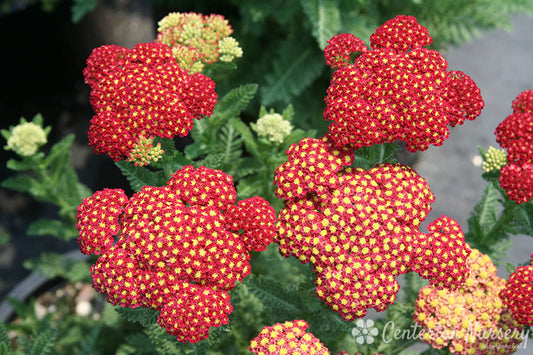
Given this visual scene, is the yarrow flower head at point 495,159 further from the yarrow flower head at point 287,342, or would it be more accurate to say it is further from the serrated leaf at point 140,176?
the serrated leaf at point 140,176

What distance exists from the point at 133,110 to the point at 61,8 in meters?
5.38

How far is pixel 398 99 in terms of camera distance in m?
2.49

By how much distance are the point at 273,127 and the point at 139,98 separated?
0.88 m

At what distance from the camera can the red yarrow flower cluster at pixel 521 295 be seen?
2.39m

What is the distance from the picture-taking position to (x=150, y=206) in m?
2.41

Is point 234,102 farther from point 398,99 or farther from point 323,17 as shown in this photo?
point 323,17

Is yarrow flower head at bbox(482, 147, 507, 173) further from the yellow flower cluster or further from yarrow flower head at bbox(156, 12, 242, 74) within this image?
the yellow flower cluster

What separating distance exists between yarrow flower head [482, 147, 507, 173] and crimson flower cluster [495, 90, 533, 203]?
0.06 meters

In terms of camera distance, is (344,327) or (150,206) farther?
(344,327)

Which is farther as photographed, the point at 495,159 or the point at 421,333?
the point at 495,159

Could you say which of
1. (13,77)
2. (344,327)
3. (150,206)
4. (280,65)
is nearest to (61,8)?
(13,77)

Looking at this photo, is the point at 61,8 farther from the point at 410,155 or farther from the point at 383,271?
the point at 383,271

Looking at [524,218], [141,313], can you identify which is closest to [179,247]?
[141,313]

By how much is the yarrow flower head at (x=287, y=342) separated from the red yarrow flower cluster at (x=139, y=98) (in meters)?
1.10
